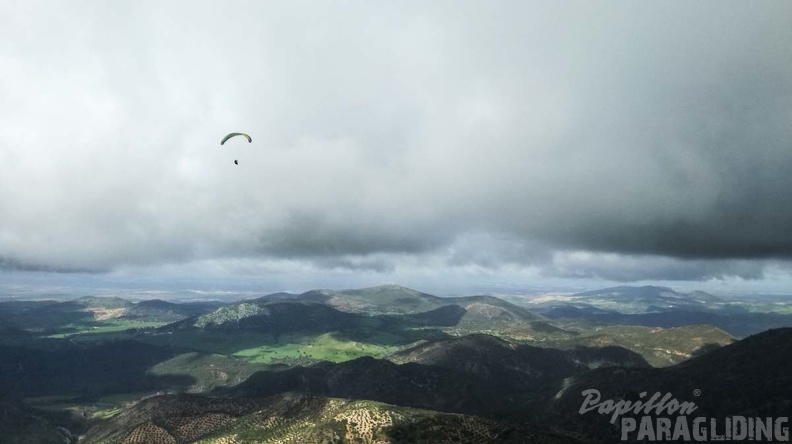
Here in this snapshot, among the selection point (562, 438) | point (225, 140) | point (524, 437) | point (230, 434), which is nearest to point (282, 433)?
point (230, 434)

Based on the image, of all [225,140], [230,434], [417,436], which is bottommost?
[230,434]

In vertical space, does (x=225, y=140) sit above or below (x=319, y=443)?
above

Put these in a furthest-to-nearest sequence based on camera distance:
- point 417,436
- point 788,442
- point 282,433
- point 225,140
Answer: point 282,433 → point 788,442 → point 417,436 → point 225,140

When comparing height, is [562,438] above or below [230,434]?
above

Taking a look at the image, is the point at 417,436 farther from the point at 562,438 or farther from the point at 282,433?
the point at 282,433

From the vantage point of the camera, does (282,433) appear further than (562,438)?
Yes

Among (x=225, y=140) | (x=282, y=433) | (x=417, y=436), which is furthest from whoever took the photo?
(x=282, y=433)

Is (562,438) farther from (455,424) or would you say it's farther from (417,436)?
(417,436)

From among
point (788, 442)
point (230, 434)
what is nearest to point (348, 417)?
point (230, 434)

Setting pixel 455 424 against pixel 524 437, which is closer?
pixel 524 437
